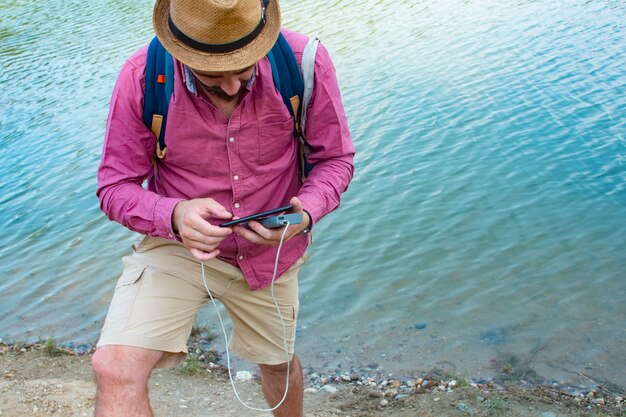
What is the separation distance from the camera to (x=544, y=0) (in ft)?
53.8

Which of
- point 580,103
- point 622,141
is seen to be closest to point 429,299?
point 622,141

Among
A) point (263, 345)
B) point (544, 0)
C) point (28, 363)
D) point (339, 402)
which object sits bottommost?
point (544, 0)

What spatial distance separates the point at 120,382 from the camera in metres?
2.91

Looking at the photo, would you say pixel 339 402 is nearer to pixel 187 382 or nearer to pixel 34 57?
pixel 187 382

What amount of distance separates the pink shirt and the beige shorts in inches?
5.5

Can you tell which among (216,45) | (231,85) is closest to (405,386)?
(231,85)

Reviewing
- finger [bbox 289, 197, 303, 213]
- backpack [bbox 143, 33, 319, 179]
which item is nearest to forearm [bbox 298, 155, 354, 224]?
finger [bbox 289, 197, 303, 213]

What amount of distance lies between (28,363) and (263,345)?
3060mm

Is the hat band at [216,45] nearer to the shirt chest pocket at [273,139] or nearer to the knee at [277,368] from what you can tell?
the shirt chest pocket at [273,139]

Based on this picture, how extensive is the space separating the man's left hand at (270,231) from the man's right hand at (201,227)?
87 mm

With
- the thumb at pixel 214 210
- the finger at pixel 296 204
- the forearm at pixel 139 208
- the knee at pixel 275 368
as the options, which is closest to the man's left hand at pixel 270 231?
the finger at pixel 296 204

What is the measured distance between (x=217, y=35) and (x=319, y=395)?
10.8ft

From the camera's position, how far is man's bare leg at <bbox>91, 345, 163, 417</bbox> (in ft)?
9.45

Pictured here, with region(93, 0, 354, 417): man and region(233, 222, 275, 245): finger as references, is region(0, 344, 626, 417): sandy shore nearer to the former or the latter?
region(93, 0, 354, 417): man
